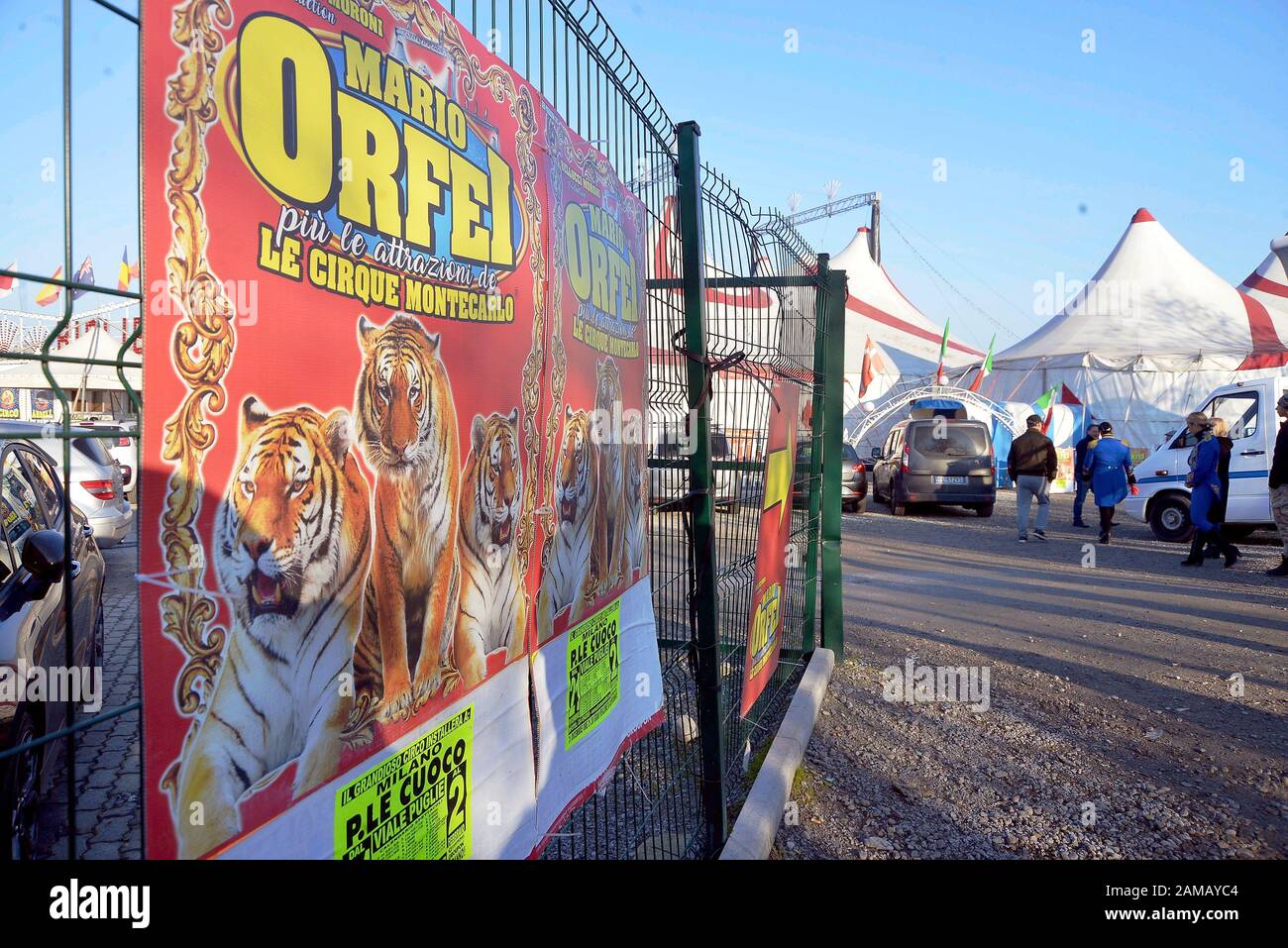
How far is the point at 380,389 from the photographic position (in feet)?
5.28

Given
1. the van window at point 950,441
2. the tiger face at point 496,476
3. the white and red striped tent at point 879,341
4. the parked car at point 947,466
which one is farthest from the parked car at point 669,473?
the white and red striped tent at point 879,341

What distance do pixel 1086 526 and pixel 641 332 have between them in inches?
583

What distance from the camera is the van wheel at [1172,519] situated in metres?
13.9

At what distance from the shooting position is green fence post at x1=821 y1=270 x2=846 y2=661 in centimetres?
635

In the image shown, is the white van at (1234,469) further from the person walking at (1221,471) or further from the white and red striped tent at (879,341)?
the white and red striped tent at (879,341)

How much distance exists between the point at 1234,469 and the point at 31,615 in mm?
14212

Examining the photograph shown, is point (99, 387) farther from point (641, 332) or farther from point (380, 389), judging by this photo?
point (641, 332)

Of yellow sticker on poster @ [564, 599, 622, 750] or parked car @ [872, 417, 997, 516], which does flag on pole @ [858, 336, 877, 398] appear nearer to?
parked car @ [872, 417, 997, 516]

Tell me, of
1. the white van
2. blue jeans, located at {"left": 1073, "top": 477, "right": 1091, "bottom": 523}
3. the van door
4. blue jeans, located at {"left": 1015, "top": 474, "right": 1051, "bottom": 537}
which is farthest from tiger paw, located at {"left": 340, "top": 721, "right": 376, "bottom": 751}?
blue jeans, located at {"left": 1073, "top": 477, "right": 1091, "bottom": 523}

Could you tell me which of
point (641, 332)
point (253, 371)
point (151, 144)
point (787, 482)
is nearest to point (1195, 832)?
point (787, 482)

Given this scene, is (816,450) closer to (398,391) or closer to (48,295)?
(398,391)

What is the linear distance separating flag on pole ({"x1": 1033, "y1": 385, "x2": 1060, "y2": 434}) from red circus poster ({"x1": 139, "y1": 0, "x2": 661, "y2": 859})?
86.0 feet

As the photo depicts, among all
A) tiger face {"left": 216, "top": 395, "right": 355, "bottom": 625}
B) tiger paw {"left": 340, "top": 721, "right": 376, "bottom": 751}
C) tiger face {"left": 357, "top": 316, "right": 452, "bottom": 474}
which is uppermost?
tiger face {"left": 357, "top": 316, "right": 452, "bottom": 474}

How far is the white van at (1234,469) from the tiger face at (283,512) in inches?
549
